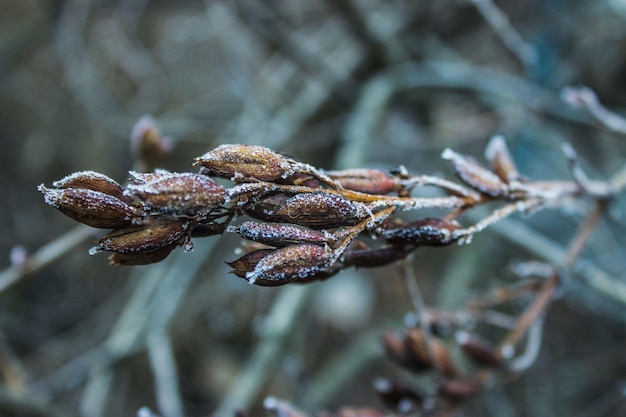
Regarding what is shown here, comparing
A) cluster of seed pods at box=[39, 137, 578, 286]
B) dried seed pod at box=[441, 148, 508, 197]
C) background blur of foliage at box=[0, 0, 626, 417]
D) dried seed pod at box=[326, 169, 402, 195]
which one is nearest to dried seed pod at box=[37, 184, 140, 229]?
cluster of seed pods at box=[39, 137, 578, 286]

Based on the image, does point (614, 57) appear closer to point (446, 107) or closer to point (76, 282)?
point (446, 107)

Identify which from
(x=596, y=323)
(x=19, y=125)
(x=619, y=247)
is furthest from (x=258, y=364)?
(x=19, y=125)

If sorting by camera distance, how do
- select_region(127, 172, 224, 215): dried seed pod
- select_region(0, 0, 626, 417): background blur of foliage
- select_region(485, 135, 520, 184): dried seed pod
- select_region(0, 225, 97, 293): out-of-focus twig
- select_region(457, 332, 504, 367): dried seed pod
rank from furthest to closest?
1. select_region(0, 0, 626, 417): background blur of foliage
2. select_region(0, 225, 97, 293): out-of-focus twig
3. select_region(457, 332, 504, 367): dried seed pod
4. select_region(485, 135, 520, 184): dried seed pod
5. select_region(127, 172, 224, 215): dried seed pod

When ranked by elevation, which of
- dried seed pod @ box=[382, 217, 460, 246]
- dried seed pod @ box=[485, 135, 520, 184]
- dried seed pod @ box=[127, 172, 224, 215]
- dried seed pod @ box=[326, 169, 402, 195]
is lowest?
dried seed pod @ box=[127, 172, 224, 215]

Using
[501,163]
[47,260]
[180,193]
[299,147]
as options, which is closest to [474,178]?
[501,163]

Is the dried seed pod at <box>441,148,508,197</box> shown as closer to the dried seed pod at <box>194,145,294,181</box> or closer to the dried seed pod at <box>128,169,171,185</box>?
the dried seed pod at <box>194,145,294,181</box>

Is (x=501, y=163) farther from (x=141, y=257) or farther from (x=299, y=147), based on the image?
(x=299, y=147)
